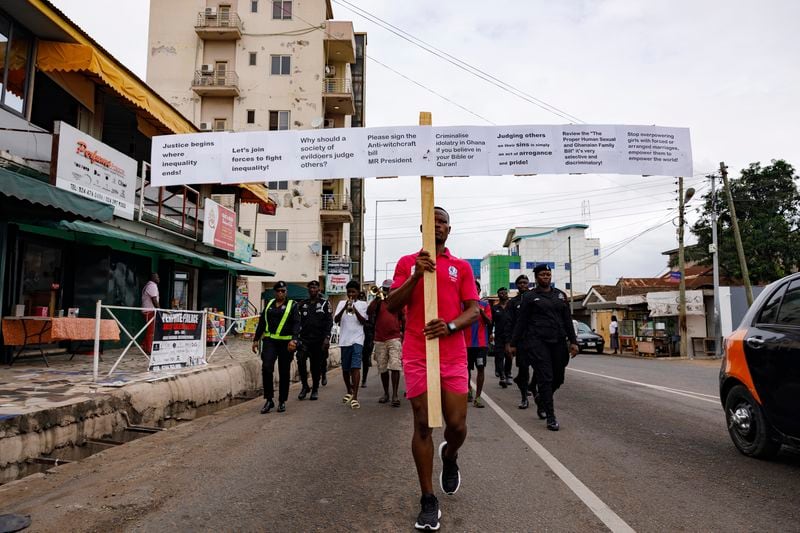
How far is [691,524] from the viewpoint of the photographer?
11.4 feet

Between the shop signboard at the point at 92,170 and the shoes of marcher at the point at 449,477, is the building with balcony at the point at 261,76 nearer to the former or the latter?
the shop signboard at the point at 92,170

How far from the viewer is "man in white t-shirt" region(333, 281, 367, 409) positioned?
9.00m

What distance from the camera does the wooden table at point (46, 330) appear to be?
864cm

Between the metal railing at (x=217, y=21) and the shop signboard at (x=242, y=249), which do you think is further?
the metal railing at (x=217, y=21)

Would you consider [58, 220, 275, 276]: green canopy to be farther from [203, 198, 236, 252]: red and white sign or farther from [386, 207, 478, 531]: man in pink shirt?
[386, 207, 478, 531]: man in pink shirt

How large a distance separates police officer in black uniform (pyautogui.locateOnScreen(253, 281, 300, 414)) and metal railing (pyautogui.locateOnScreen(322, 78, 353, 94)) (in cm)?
3246

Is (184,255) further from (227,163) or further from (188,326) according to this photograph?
(227,163)

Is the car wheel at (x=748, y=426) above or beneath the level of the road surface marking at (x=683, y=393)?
above

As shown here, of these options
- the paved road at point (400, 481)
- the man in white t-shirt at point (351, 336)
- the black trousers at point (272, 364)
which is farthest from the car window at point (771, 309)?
the black trousers at point (272, 364)

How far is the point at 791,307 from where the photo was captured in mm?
4898

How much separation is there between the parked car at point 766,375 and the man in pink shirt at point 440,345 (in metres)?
2.85

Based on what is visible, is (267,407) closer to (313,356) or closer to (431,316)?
(313,356)

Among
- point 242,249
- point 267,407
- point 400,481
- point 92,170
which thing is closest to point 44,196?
point 92,170

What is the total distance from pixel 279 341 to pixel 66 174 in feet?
18.4
